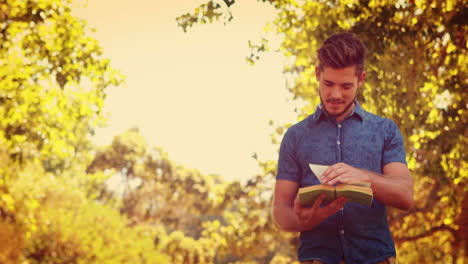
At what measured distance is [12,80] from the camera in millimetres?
9625

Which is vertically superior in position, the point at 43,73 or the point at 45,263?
the point at 43,73

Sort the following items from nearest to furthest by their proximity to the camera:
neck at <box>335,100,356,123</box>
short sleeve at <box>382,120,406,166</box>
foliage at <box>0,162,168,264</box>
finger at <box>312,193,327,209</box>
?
finger at <box>312,193,327,209</box> < short sleeve at <box>382,120,406,166</box> < neck at <box>335,100,356,123</box> < foliage at <box>0,162,168,264</box>

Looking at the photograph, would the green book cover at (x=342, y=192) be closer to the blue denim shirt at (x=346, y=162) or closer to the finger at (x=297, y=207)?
the finger at (x=297, y=207)

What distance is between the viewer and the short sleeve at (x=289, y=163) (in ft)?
9.73

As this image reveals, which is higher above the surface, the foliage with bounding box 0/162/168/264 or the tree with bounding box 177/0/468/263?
the tree with bounding box 177/0/468/263

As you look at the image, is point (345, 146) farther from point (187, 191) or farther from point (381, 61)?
point (187, 191)

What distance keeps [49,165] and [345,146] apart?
111 feet

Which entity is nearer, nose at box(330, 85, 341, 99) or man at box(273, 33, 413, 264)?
Answer: man at box(273, 33, 413, 264)

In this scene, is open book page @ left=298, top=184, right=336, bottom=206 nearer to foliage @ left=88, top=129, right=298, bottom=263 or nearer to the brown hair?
the brown hair

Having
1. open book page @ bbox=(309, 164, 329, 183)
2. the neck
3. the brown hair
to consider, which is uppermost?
the brown hair

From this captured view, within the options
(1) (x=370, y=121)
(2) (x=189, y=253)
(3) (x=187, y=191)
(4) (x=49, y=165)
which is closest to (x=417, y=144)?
(1) (x=370, y=121)

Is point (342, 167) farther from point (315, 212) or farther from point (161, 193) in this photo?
point (161, 193)

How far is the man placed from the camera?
274cm

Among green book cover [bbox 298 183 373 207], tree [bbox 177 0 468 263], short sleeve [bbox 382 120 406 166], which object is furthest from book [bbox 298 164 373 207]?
tree [bbox 177 0 468 263]
